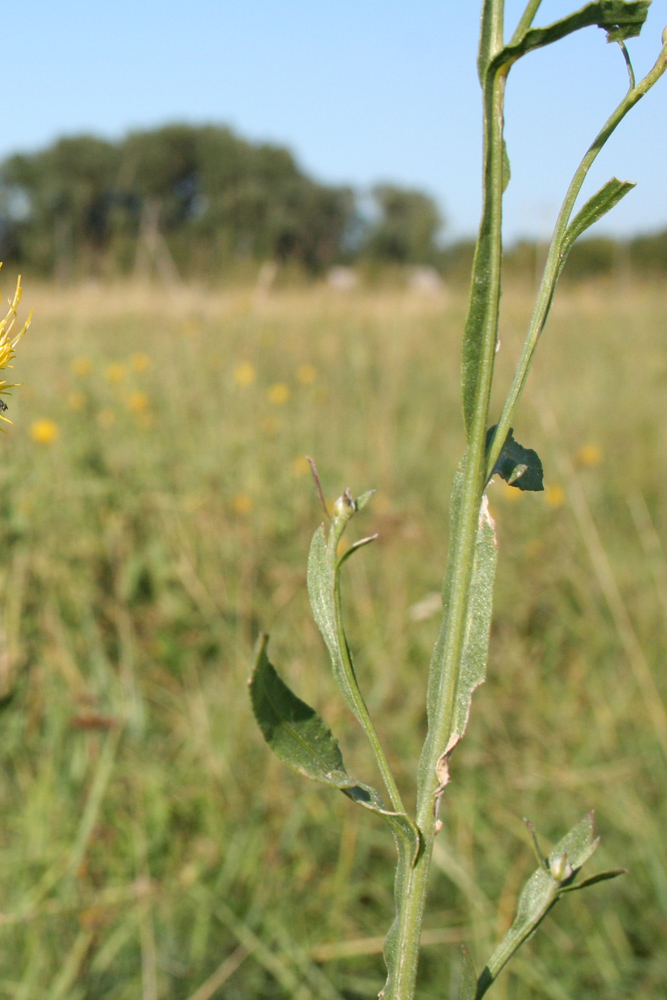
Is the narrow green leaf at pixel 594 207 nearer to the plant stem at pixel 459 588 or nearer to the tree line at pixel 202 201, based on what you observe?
the plant stem at pixel 459 588

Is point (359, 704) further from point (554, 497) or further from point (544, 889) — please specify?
point (554, 497)

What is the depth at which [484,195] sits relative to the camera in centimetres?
26

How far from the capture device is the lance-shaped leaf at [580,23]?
253 mm

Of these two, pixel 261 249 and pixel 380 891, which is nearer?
pixel 380 891

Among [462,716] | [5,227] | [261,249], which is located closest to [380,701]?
[462,716]

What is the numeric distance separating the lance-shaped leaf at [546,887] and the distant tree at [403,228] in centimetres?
1795

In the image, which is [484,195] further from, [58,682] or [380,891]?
[58,682]

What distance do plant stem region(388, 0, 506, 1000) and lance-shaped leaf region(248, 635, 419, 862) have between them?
0.01m

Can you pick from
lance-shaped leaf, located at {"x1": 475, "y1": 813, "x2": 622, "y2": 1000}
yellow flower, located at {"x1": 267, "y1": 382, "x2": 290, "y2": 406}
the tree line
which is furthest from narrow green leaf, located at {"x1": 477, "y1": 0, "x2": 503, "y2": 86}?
the tree line

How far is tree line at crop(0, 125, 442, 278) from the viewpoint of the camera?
512 inches

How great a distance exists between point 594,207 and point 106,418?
2.35m

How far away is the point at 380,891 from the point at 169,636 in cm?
80

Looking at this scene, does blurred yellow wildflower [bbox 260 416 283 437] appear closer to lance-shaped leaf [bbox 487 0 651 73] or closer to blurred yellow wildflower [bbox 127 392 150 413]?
blurred yellow wildflower [bbox 127 392 150 413]

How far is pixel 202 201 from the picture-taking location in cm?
1895
